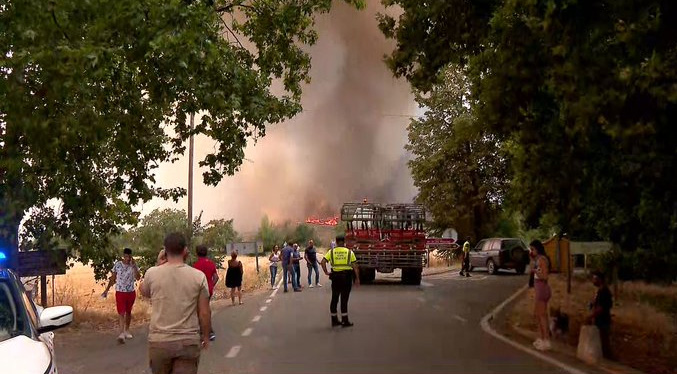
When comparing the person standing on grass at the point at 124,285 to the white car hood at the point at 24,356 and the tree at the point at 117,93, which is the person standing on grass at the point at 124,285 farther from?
the white car hood at the point at 24,356

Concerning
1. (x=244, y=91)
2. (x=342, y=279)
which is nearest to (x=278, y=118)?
(x=244, y=91)

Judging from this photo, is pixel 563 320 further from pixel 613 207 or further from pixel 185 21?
pixel 185 21

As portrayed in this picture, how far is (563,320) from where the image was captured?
38.1 feet

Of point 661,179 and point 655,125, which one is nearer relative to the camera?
point 655,125

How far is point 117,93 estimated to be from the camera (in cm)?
1067

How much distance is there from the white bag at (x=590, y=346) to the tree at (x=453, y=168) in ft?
99.8

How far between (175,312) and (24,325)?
103cm

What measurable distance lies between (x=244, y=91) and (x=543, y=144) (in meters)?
5.54

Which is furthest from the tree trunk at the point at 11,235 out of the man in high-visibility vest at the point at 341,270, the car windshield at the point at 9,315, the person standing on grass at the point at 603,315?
the person standing on grass at the point at 603,315

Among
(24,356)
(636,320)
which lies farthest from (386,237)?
(24,356)

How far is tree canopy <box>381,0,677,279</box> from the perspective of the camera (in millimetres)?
6512

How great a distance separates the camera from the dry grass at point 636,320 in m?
9.77

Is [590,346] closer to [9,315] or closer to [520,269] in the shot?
[9,315]

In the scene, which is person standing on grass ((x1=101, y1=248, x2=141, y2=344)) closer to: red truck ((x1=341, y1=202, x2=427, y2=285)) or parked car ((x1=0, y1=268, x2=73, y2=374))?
parked car ((x1=0, y1=268, x2=73, y2=374))
